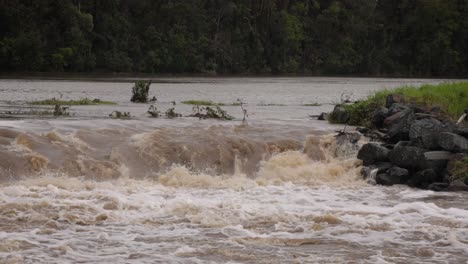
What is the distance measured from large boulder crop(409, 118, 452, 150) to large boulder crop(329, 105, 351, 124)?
5305 mm

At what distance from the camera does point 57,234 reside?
973cm

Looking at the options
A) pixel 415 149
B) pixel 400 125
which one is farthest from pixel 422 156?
pixel 400 125

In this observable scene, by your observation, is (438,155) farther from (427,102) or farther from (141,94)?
(141,94)

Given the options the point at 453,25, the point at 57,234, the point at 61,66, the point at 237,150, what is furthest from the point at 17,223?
the point at 453,25

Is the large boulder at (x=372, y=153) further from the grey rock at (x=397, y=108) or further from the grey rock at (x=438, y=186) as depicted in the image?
the grey rock at (x=397, y=108)

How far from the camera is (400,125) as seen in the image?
17578 millimetres

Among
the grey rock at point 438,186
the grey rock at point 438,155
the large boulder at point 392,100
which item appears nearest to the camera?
the grey rock at point 438,186

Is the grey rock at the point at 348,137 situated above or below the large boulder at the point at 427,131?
below

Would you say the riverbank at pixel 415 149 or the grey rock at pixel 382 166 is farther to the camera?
the grey rock at pixel 382 166

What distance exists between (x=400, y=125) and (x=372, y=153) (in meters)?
1.65

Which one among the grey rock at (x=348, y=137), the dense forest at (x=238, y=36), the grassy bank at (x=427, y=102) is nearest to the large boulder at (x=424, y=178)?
the grey rock at (x=348, y=137)

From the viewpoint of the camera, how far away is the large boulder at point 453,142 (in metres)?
15.6

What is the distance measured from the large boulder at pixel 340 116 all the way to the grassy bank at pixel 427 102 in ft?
0.27

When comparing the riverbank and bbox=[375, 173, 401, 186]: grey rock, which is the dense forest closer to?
the riverbank
